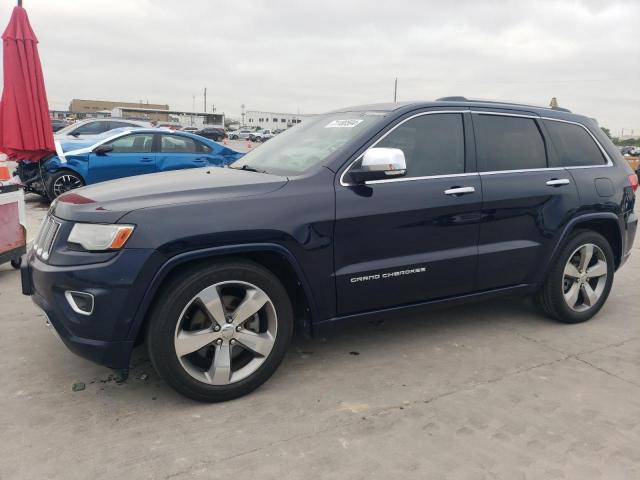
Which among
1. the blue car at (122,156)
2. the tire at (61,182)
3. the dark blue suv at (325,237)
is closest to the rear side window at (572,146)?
the dark blue suv at (325,237)

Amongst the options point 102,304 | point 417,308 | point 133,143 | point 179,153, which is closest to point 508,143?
point 417,308

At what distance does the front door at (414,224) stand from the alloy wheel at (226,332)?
51 cm

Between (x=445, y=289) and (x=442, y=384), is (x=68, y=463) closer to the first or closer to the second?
(x=442, y=384)

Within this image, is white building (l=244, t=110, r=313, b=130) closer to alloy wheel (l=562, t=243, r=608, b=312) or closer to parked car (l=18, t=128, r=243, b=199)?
parked car (l=18, t=128, r=243, b=199)

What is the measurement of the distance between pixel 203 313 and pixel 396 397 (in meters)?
1.19

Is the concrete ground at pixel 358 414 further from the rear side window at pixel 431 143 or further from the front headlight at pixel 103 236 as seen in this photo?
the rear side window at pixel 431 143

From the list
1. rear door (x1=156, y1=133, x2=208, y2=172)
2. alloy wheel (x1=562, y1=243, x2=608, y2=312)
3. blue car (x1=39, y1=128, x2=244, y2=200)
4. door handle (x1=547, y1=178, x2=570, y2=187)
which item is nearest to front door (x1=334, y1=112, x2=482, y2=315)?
door handle (x1=547, y1=178, x2=570, y2=187)

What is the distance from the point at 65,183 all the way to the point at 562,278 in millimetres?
8340

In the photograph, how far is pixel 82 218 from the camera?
2734 mm

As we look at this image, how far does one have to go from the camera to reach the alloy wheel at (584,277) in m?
4.21

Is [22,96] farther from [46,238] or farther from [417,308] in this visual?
[417,308]

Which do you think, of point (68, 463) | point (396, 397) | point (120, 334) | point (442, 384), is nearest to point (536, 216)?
point (442, 384)

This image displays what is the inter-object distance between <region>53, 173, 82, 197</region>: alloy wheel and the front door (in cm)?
756

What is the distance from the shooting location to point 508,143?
3.91 meters
